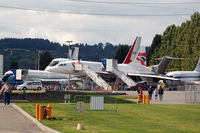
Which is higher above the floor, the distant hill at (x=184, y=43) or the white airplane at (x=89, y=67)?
the distant hill at (x=184, y=43)

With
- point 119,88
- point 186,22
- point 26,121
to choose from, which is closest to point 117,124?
point 26,121

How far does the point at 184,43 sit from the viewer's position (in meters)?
115

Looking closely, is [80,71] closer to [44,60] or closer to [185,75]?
[185,75]

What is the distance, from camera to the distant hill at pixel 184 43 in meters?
113

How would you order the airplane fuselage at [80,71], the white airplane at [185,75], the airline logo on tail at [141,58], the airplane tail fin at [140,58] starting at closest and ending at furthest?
the airplane fuselage at [80,71], the white airplane at [185,75], the airplane tail fin at [140,58], the airline logo on tail at [141,58]

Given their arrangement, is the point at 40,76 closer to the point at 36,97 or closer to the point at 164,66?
the point at 164,66

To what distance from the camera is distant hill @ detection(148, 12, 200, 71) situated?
11262 cm

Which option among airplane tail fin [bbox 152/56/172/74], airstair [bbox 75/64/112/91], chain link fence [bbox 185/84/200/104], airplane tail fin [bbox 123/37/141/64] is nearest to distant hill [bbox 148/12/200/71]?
airplane tail fin [bbox 152/56/172/74]

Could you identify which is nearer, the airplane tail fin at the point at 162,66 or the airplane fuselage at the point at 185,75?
the airplane fuselage at the point at 185,75

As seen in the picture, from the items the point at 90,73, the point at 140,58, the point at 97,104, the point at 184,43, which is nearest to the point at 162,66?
the point at 140,58

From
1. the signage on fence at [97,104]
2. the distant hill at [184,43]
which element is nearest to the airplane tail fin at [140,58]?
the distant hill at [184,43]

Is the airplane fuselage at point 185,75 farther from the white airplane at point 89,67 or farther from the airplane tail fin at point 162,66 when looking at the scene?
the white airplane at point 89,67

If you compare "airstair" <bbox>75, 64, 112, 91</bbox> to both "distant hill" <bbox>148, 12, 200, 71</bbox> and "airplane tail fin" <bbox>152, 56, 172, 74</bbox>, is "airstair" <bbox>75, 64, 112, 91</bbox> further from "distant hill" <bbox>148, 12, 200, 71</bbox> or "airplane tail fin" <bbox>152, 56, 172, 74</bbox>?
"distant hill" <bbox>148, 12, 200, 71</bbox>

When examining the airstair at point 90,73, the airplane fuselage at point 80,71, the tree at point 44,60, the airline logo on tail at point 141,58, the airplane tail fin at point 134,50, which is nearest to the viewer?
the airstair at point 90,73
